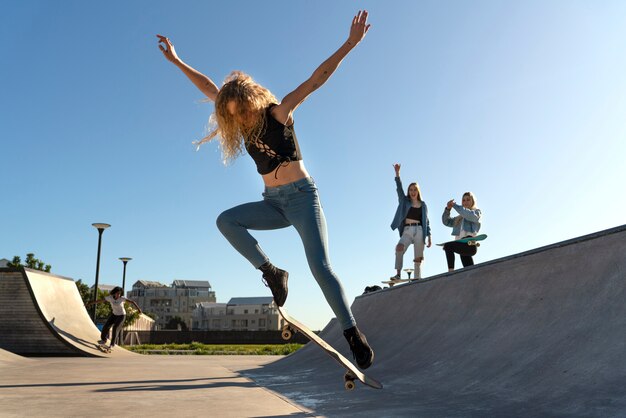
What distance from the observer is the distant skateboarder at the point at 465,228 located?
864 cm

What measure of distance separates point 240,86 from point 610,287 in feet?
9.97

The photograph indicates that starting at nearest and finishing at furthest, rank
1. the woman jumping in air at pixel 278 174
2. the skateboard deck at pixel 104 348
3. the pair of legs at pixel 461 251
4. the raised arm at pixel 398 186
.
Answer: the woman jumping in air at pixel 278 174
the pair of legs at pixel 461 251
the raised arm at pixel 398 186
the skateboard deck at pixel 104 348

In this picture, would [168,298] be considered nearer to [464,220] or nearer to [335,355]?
[464,220]

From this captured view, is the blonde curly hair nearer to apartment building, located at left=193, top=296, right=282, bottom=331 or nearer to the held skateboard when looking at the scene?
the held skateboard

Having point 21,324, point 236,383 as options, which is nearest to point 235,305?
point 21,324

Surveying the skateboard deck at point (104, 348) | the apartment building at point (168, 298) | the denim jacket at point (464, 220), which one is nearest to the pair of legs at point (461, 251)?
the denim jacket at point (464, 220)

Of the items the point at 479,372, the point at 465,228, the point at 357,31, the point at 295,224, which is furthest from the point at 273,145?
the point at 465,228

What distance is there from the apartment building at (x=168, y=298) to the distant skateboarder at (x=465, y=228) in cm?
12032

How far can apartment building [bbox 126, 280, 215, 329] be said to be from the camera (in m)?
125

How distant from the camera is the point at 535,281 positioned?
484 cm

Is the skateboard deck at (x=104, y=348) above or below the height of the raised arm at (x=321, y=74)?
below

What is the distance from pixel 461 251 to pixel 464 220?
1.72ft

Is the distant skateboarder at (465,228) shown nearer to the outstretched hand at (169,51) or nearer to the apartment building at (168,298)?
the outstretched hand at (169,51)

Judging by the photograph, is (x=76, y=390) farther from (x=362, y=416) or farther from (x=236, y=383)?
(x=362, y=416)
